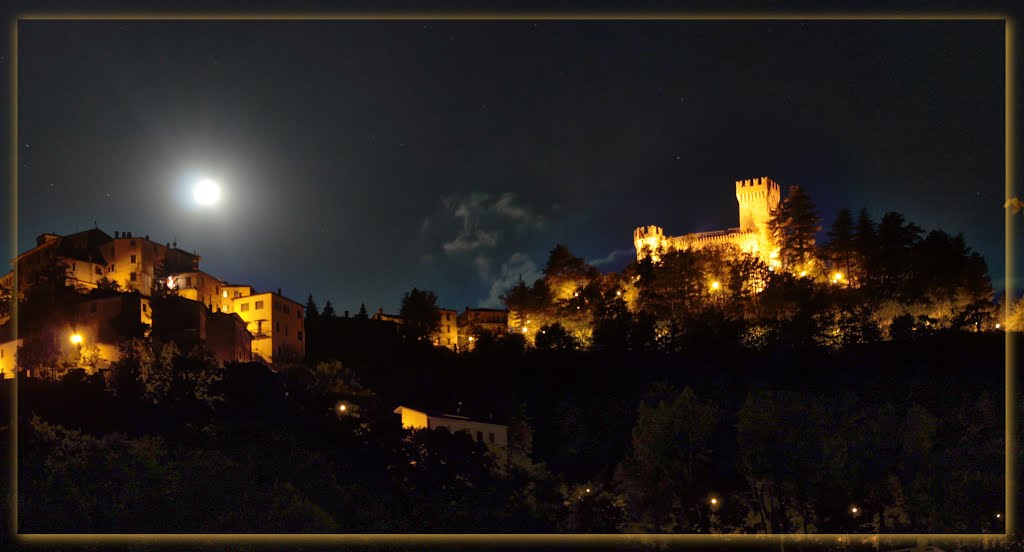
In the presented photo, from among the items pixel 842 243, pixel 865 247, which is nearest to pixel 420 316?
pixel 842 243

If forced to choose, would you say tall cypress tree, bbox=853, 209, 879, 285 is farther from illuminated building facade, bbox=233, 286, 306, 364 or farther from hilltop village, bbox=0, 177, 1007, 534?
illuminated building facade, bbox=233, 286, 306, 364

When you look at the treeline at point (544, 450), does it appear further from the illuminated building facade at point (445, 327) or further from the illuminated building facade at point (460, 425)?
the illuminated building facade at point (445, 327)

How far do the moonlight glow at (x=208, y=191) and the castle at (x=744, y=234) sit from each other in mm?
7292

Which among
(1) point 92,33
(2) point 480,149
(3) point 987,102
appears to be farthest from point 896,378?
(1) point 92,33

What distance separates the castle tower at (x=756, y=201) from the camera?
14020 mm

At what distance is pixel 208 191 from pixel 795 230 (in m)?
12.4

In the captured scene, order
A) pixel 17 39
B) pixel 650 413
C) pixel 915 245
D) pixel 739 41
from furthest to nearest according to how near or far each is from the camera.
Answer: pixel 915 245, pixel 650 413, pixel 739 41, pixel 17 39

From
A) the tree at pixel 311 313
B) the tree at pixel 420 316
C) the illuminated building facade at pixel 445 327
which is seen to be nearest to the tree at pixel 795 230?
the illuminated building facade at pixel 445 327

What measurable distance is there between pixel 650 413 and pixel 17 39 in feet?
31.9

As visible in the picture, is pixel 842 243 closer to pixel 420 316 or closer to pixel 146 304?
pixel 420 316

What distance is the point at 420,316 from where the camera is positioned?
1806 centimetres

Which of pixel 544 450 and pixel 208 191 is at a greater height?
pixel 208 191

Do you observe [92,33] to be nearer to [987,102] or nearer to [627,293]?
[987,102]

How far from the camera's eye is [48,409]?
38.0 ft
